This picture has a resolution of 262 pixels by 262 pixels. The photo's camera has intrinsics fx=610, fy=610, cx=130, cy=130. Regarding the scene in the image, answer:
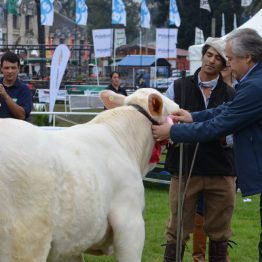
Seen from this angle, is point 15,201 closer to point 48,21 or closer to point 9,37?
point 48,21

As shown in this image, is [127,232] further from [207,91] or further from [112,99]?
[207,91]

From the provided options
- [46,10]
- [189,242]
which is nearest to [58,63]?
[189,242]

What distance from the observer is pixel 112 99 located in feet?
13.9

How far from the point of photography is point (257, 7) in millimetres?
53250

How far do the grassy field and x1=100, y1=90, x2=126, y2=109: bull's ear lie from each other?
2.49 metres

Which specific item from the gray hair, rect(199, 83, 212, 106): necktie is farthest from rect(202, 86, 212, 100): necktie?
the gray hair

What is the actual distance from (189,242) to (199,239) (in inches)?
60.9

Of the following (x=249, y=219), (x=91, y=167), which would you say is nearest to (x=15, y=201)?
(x=91, y=167)

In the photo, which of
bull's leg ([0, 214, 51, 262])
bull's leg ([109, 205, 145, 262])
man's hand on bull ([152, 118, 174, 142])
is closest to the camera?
bull's leg ([0, 214, 51, 262])

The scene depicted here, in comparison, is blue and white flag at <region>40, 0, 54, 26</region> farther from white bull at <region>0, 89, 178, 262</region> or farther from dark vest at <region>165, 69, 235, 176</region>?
white bull at <region>0, 89, 178, 262</region>

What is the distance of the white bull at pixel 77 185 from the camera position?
296cm

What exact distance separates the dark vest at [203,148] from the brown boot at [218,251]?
63 centimetres

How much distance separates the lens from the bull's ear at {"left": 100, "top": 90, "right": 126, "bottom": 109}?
165 inches

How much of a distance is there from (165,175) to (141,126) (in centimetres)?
621
